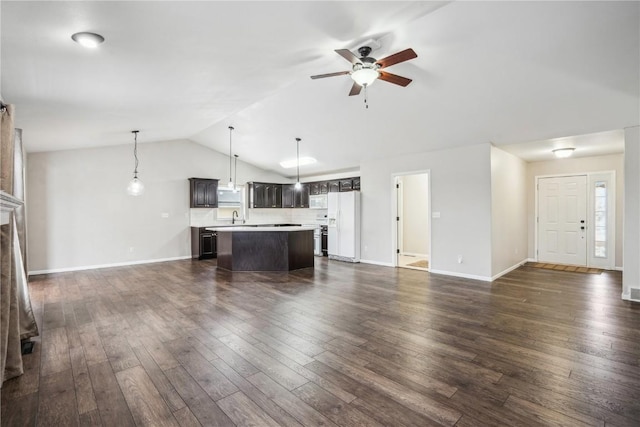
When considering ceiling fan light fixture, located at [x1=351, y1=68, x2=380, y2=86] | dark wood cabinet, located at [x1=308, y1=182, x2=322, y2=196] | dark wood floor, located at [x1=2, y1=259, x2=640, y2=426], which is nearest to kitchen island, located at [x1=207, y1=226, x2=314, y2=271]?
dark wood floor, located at [x1=2, y1=259, x2=640, y2=426]

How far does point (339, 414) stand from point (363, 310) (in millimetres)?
2033

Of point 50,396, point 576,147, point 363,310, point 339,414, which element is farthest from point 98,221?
point 576,147

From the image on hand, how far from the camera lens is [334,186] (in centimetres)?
865

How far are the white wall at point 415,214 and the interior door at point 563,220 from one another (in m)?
2.71

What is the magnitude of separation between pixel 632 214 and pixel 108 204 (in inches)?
383

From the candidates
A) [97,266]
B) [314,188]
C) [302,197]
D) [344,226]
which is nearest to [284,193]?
[302,197]

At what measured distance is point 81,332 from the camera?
3.30m

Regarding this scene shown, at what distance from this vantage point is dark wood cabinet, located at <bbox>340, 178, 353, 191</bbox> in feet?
27.0

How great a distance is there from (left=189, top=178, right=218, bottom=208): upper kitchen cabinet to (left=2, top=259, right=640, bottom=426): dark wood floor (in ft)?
12.3

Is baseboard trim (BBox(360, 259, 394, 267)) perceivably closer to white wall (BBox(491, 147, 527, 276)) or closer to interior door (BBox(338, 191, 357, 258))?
interior door (BBox(338, 191, 357, 258))

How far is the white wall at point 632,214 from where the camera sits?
4.36 metres

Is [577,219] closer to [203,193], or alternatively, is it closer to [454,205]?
[454,205]

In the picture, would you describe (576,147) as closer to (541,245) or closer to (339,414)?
(541,245)

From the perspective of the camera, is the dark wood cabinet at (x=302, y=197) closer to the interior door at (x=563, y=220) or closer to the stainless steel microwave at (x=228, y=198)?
the stainless steel microwave at (x=228, y=198)
